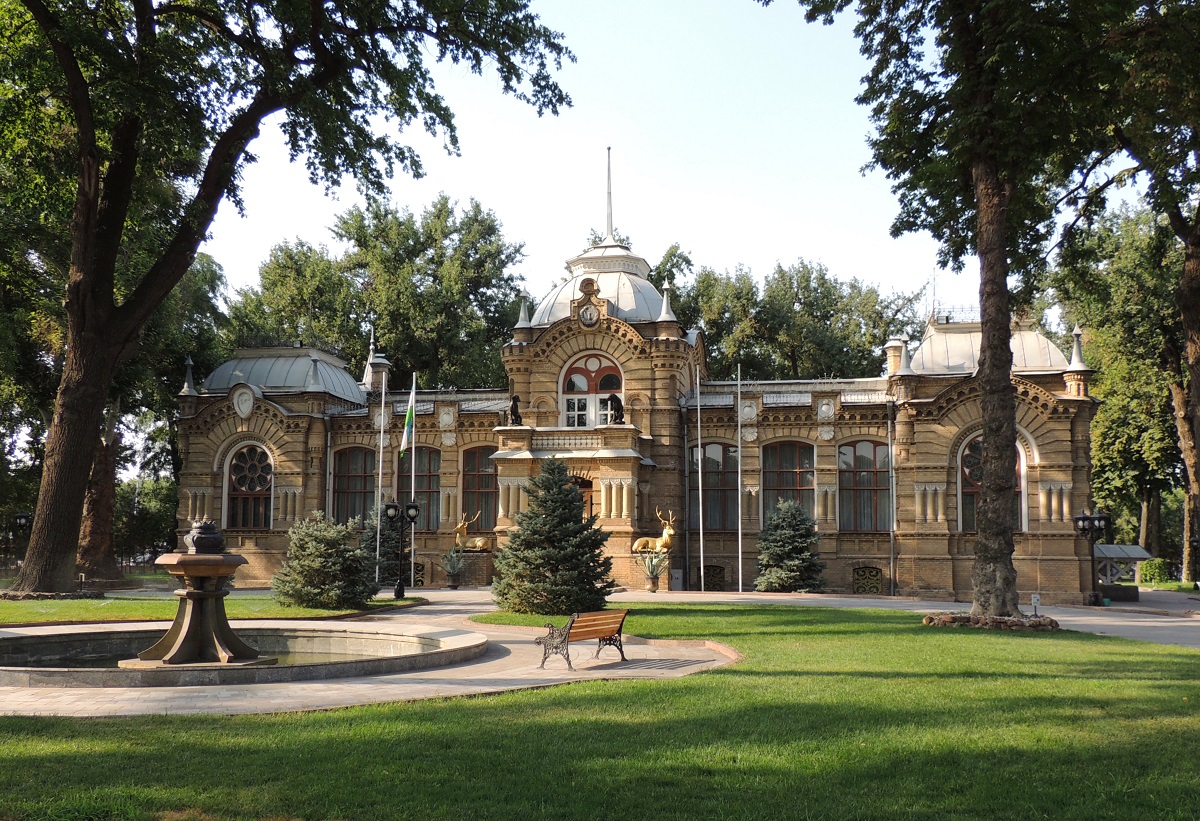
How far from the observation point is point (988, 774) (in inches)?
273

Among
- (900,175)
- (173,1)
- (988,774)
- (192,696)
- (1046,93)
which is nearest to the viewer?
(988,774)

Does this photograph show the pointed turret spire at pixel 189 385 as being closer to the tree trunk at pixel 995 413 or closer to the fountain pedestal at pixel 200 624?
the fountain pedestal at pixel 200 624

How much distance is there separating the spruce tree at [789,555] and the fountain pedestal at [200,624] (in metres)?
20.0

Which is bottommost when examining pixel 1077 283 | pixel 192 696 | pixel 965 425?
pixel 192 696

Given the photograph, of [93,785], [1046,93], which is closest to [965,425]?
[1046,93]

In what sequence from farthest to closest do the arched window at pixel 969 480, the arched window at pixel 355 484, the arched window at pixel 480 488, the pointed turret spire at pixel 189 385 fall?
the arched window at pixel 355 484, the pointed turret spire at pixel 189 385, the arched window at pixel 480 488, the arched window at pixel 969 480

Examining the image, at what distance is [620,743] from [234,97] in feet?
57.3

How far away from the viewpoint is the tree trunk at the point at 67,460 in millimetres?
19163

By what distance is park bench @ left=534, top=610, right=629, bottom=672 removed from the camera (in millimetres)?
12992

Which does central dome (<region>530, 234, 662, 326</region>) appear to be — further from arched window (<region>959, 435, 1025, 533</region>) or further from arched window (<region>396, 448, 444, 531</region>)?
arched window (<region>959, 435, 1025, 533</region>)

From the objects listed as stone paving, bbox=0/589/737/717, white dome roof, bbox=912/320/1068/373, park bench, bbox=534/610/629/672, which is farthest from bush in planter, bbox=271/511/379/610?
white dome roof, bbox=912/320/1068/373

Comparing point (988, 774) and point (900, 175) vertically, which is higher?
point (900, 175)

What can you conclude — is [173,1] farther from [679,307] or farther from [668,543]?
[679,307]

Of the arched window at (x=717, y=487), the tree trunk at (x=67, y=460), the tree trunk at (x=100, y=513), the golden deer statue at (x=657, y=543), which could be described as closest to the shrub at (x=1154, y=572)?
the arched window at (x=717, y=487)
